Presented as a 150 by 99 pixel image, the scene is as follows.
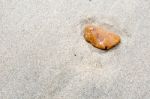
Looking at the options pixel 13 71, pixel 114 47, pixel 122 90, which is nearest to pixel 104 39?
pixel 114 47

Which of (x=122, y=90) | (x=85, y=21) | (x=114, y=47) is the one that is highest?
(x=85, y=21)

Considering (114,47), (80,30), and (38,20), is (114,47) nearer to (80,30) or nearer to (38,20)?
(80,30)

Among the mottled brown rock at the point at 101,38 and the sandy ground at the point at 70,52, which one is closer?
the sandy ground at the point at 70,52

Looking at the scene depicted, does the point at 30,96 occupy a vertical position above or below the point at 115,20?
below
